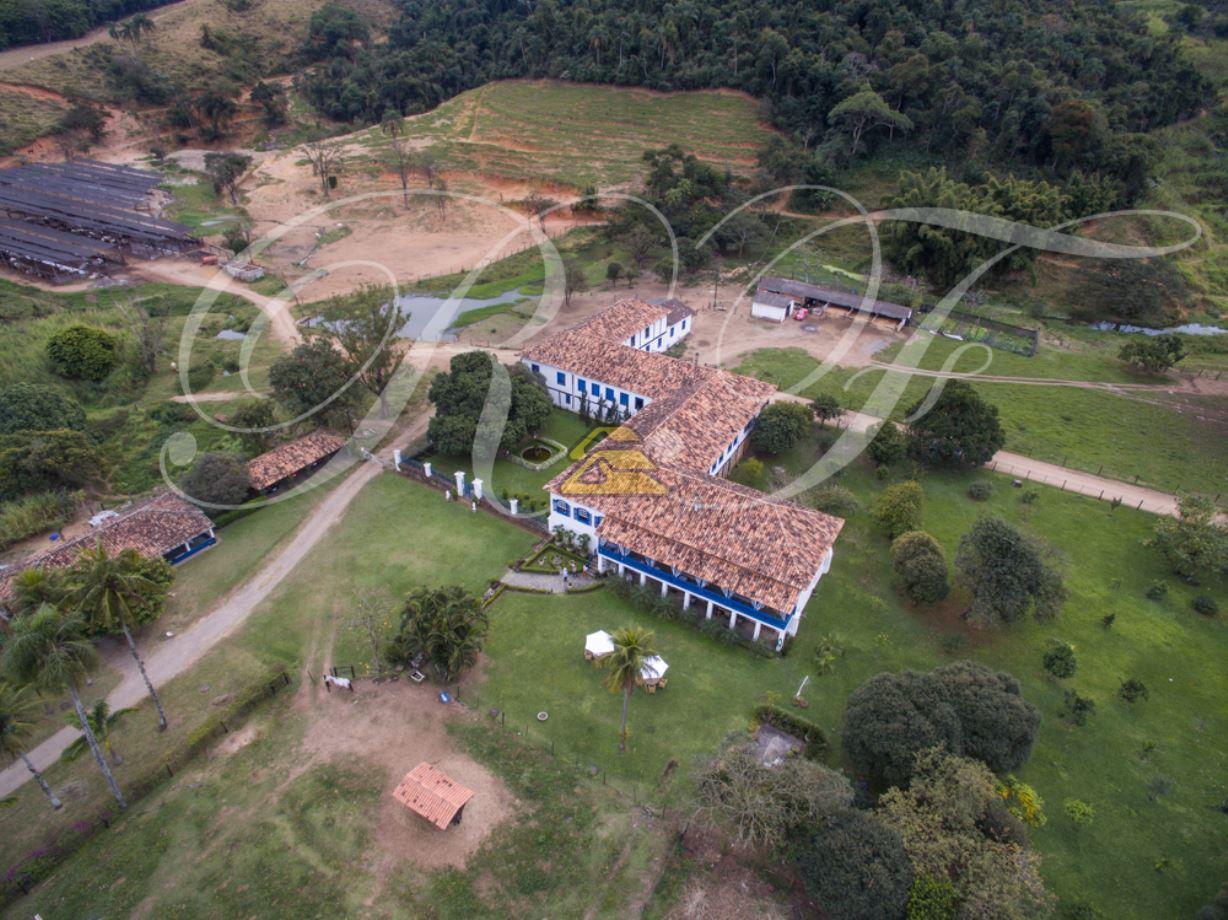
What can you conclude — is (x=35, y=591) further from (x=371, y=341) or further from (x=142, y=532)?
(x=371, y=341)

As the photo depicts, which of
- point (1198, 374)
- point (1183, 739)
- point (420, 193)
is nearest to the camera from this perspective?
point (1183, 739)

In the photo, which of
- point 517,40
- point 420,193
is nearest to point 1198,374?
point 420,193

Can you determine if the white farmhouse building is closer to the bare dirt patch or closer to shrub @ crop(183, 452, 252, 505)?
the bare dirt patch

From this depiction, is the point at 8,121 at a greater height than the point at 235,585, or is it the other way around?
the point at 8,121

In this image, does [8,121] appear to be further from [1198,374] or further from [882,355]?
[1198,374]

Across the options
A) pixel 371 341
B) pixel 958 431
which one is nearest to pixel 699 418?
pixel 958 431

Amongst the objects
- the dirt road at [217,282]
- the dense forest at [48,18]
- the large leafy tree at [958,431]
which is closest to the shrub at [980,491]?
the large leafy tree at [958,431]

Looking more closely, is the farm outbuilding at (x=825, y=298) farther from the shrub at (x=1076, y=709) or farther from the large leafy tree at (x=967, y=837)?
the large leafy tree at (x=967, y=837)
